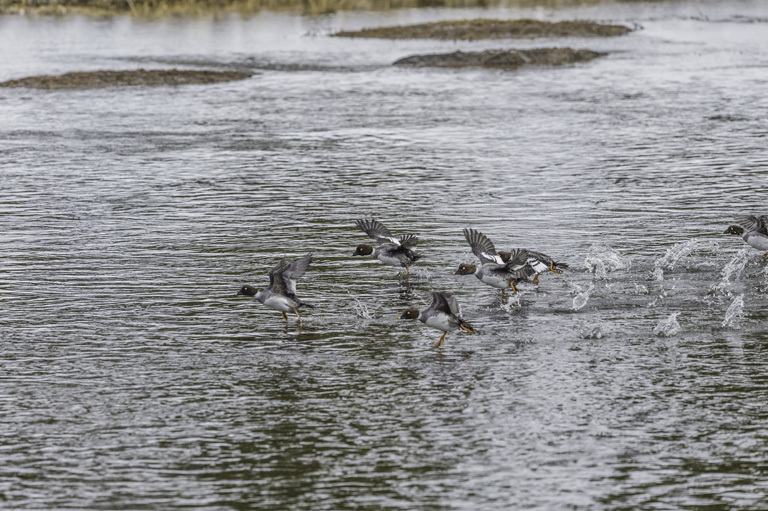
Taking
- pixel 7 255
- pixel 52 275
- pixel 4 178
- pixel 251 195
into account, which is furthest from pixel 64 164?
pixel 52 275

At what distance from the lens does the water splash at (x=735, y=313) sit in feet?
41.6

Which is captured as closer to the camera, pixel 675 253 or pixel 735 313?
pixel 735 313

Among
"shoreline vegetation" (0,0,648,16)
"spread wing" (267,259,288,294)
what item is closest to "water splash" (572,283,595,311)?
"spread wing" (267,259,288,294)

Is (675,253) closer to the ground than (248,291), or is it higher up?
closer to the ground

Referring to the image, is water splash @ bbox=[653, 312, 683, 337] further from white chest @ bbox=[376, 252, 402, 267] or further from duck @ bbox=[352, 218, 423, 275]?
white chest @ bbox=[376, 252, 402, 267]

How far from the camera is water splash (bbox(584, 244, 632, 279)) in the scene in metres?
14.9

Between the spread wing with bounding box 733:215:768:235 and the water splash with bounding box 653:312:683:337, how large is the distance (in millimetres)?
3025

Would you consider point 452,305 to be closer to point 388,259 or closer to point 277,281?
point 277,281

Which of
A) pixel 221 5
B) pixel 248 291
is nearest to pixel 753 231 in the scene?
pixel 248 291

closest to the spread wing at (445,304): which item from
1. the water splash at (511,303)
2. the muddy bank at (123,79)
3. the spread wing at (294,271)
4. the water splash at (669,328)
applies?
the water splash at (511,303)

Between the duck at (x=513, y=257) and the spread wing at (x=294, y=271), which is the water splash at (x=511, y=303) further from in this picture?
the spread wing at (x=294, y=271)

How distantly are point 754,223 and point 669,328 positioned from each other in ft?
10.9

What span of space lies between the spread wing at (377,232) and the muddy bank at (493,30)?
129ft

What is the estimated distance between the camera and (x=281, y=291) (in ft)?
42.3
